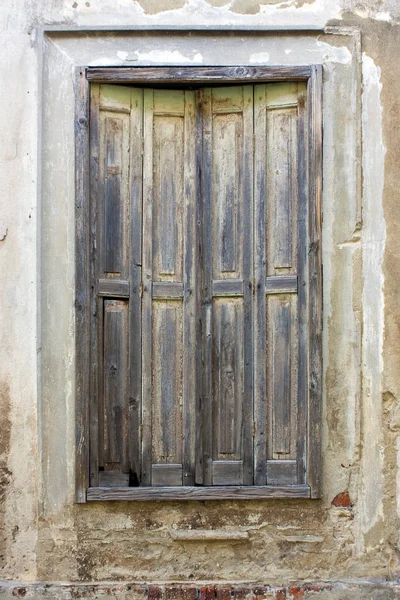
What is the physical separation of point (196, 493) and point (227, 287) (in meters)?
1.19

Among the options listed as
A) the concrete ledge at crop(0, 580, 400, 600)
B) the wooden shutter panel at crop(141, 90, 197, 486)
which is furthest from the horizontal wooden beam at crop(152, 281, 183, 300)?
the concrete ledge at crop(0, 580, 400, 600)

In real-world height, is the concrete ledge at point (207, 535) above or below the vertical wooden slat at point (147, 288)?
below

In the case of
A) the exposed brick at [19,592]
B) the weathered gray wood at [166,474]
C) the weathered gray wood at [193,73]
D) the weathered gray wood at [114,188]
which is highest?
the weathered gray wood at [193,73]

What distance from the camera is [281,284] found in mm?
4566


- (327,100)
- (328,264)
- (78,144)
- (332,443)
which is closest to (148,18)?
(78,144)

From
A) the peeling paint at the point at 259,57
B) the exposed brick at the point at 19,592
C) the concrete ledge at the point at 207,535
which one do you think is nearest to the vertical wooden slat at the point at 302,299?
the peeling paint at the point at 259,57

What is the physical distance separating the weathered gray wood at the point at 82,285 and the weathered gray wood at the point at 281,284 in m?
1.05

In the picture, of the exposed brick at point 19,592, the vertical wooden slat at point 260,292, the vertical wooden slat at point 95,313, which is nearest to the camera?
the exposed brick at point 19,592

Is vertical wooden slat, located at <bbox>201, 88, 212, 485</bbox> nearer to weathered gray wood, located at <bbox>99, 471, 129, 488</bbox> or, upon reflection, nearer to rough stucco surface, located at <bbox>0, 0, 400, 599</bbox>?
rough stucco surface, located at <bbox>0, 0, 400, 599</bbox>

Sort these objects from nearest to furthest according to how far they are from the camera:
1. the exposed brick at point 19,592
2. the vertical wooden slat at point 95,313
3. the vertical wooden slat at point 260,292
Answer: the exposed brick at point 19,592
the vertical wooden slat at point 95,313
the vertical wooden slat at point 260,292

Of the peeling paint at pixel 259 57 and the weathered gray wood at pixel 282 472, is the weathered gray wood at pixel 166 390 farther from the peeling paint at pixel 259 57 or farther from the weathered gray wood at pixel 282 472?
the peeling paint at pixel 259 57

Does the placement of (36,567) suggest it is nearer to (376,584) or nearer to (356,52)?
(376,584)

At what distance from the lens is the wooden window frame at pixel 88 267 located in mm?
4387

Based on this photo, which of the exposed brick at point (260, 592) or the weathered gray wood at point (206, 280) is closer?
the exposed brick at point (260, 592)
